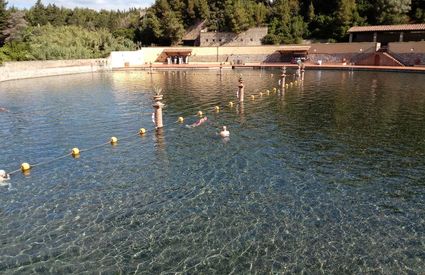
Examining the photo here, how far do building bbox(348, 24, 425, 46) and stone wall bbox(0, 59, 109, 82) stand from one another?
4554 cm

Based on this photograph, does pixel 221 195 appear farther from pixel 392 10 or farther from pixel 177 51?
pixel 392 10

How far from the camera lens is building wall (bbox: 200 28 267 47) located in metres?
78.0

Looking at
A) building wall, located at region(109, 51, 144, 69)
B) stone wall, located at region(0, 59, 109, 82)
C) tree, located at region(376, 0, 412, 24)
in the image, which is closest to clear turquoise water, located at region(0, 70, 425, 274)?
stone wall, located at region(0, 59, 109, 82)

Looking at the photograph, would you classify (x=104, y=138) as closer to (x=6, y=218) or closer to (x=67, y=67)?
(x=6, y=218)

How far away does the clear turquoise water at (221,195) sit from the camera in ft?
32.4

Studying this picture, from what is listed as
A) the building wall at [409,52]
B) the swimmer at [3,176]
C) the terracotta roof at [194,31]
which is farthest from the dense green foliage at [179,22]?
the swimmer at [3,176]

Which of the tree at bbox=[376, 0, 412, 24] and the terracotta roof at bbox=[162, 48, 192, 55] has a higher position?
the tree at bbox=[376, 0, 412, 24]

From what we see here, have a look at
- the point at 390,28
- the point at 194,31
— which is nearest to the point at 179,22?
the point at 194,31

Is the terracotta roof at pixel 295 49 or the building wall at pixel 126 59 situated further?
the terracotta roof at pixel 295 49

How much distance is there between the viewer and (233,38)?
260 ft

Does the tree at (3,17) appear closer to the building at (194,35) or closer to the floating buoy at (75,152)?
the building at (194,35)

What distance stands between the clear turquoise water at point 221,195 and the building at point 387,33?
141 feet

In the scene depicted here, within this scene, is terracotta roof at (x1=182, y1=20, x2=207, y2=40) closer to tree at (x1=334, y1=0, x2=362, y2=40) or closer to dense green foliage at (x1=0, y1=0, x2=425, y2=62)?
dense green foliage at (x1=0, y1=0, x2=425, y2=62)

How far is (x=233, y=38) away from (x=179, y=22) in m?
12.9
